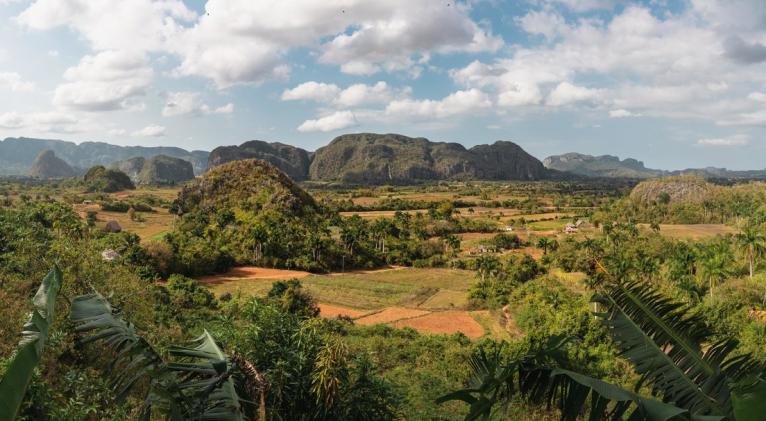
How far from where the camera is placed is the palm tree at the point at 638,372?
8.43ft

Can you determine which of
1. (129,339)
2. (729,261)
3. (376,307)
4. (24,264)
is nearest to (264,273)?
(376,307)

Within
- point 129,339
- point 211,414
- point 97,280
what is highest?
point 129,339

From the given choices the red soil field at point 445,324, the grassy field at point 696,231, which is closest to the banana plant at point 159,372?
the red soil field at point 445,324

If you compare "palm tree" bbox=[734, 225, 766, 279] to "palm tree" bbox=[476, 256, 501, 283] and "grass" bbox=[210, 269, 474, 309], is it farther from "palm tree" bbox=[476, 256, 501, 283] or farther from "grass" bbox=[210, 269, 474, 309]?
"grass" bbox=[210, 269, 474, 309]

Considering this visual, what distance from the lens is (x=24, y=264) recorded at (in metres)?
13.6

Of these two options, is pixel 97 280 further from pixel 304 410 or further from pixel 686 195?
pixel 686 195

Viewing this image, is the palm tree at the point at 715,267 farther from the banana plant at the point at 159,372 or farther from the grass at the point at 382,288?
the banana plant at the point at 159,372

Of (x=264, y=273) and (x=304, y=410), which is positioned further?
(x=264, y=273)

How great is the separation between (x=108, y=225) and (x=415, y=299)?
39.8 m

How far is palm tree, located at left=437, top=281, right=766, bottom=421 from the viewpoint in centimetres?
257

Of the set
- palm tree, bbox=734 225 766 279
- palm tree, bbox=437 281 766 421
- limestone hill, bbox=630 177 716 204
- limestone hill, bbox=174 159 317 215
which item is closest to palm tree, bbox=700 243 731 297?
palm tree, bbox=734 225 766 279

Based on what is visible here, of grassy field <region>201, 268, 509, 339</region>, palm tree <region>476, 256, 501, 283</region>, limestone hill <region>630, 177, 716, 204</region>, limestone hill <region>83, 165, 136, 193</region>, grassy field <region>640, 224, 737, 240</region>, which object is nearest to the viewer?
grassy field <region>201, 268, 509, 339</region>

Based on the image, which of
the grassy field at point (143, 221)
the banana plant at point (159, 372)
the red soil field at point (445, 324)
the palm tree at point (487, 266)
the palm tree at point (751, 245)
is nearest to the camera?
the banana plant at point (159, 372)

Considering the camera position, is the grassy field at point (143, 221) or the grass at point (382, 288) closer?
the grass at point (382, 288)
